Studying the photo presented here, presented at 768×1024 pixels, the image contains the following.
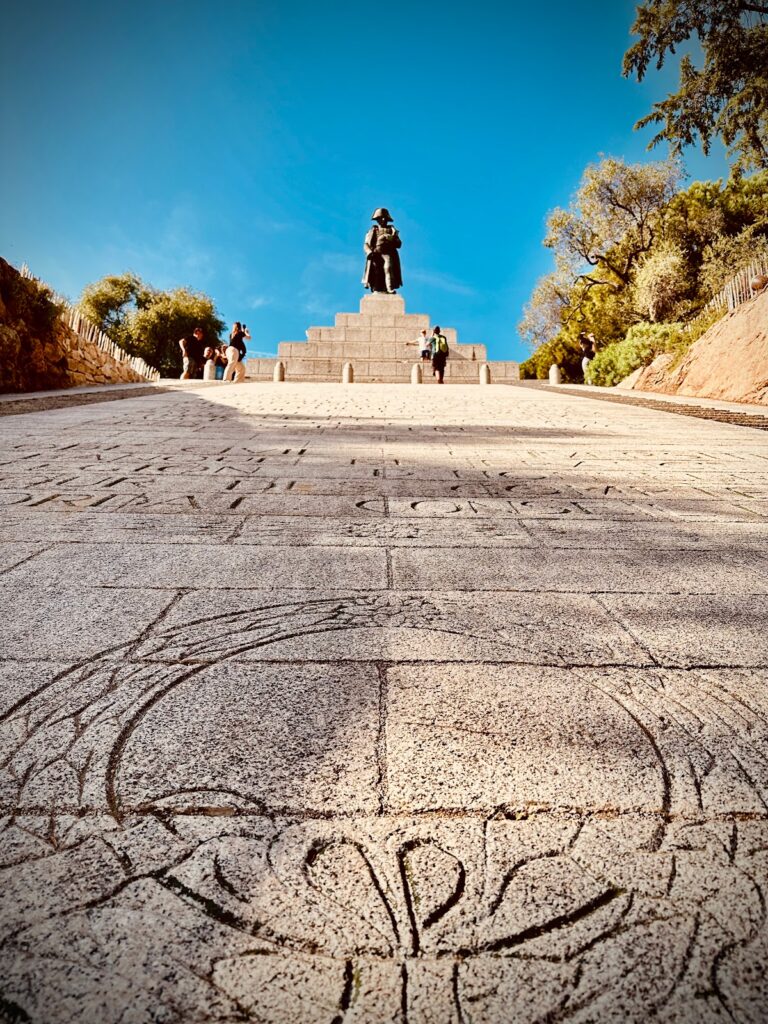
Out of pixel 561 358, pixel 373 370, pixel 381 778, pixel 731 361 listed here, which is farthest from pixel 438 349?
pixel 381 778

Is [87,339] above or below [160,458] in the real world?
above

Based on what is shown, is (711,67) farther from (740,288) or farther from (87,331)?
(87,331)

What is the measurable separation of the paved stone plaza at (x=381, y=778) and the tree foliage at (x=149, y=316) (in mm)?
38508

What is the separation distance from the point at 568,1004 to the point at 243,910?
0.42 meters

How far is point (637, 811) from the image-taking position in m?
1.04

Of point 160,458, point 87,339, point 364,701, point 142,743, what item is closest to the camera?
point 142,743

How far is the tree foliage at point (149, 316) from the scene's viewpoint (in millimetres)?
37562

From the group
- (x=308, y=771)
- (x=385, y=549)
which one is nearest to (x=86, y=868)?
(x=308, y=771)

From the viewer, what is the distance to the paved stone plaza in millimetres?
776

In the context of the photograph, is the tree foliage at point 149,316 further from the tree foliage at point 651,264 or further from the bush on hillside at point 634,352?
the bush on hillside at point 634,352

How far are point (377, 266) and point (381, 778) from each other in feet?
97.5

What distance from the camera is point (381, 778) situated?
1109mm

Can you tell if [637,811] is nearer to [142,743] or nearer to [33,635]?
[142,743]

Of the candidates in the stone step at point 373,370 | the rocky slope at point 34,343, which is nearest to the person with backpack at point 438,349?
the stone step at point 373,370
